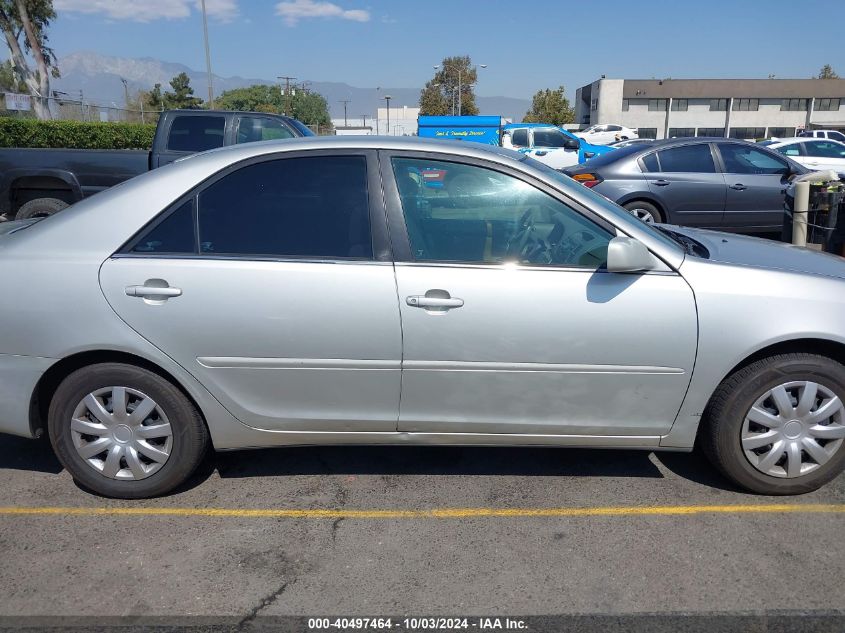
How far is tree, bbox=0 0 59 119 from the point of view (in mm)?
36969

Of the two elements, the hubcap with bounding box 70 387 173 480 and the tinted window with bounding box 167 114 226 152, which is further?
the tinted window with bounding box 167 114 226 152

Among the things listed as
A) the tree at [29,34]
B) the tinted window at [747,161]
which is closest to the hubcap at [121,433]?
the tinted window at [747,161]

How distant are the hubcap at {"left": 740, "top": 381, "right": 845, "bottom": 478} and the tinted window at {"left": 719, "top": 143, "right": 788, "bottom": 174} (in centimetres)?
738

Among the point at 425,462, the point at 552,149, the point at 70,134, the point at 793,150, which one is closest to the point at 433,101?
the point at 70,134

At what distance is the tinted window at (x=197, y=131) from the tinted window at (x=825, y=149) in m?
14.1

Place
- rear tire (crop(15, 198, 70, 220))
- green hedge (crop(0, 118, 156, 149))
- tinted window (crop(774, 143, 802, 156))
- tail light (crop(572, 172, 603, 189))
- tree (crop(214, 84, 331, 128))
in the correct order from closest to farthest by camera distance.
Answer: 1. rear tire (crop(15, 198, 70, 220))
2. tail light (crop(572, 172, 603, 189))
3. tinted window (crop(774, 143, 802, 156))
4. green hedge (crop(0, 118, 156, 149))
5. tree (crop(214, 84, 331, 128))

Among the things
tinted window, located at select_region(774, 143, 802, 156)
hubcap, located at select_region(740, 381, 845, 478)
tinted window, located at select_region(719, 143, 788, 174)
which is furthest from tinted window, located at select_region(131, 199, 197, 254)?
tinted window, located at select_region(774, 143, 802, 156)

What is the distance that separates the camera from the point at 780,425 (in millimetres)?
3322

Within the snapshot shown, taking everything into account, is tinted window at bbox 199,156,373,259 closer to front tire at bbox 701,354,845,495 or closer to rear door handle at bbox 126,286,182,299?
rear door handle at bbox 126,286,182,299

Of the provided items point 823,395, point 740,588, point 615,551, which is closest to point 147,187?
point 615,551

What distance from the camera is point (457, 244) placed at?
331 centimetres

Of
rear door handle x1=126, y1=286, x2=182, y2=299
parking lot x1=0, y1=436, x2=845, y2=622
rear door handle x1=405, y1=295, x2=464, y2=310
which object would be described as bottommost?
parking lot x1=0, y1=436, x2=845, y2=622

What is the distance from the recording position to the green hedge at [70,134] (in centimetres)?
2131

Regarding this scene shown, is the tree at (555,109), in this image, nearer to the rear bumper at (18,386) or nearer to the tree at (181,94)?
the tree at (181,94)
